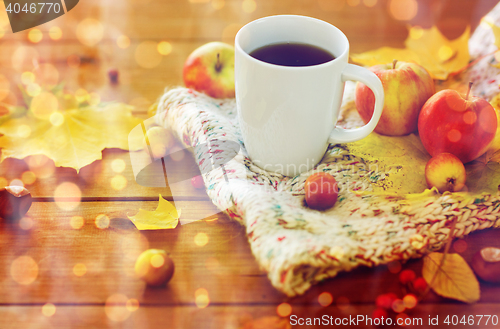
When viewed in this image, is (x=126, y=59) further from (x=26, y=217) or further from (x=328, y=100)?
(x=328, y=100)

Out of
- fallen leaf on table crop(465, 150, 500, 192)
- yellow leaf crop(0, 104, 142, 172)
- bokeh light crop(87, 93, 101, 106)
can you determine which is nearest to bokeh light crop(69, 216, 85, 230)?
yellow leaf crop(0, 104, 142, 172)

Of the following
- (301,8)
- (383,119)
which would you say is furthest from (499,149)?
(301,8)

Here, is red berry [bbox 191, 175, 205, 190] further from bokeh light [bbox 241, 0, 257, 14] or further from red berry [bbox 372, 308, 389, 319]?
bokeh light [bbox 241, 0, 257, 14]

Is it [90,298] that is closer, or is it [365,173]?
[90,298]

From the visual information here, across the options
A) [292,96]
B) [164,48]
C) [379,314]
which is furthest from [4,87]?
[379,314]

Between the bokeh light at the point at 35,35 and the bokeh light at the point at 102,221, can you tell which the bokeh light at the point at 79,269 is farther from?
the bokeh light at the point at 35,35

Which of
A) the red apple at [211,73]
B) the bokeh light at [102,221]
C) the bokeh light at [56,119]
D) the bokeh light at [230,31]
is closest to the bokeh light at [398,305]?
the bokeh light at [102,221]
